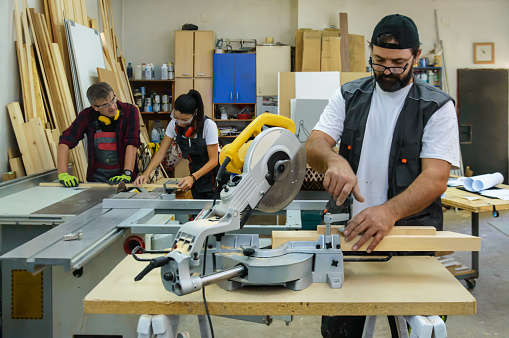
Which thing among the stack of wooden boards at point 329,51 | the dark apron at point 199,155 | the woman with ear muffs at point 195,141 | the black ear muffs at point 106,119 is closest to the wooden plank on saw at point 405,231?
the woman with ear muffs at point 195,141

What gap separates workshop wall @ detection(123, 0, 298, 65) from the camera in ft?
23.9

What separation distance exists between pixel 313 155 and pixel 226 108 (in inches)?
229

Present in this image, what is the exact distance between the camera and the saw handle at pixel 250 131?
1.25 m

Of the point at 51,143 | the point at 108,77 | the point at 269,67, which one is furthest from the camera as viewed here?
the point at 269,67

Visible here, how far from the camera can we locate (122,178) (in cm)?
291

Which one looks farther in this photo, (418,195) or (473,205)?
(473,205)

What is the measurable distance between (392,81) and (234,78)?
214 inches

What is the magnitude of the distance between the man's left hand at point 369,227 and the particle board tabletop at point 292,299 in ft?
0.38

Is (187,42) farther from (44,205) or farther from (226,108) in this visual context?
(44,205)

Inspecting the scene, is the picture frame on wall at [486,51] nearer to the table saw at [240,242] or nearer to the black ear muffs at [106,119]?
the black ear muffs at [106,119]

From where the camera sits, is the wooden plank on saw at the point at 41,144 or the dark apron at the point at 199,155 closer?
the dark apron at the point at 199,155

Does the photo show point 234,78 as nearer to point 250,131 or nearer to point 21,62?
point 21,62

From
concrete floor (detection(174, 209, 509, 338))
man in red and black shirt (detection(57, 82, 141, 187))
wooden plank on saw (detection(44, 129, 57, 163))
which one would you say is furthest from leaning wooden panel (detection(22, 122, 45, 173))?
concrete floor (detection(174, 209, 509, 338))

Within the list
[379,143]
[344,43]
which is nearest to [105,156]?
[379,143]
